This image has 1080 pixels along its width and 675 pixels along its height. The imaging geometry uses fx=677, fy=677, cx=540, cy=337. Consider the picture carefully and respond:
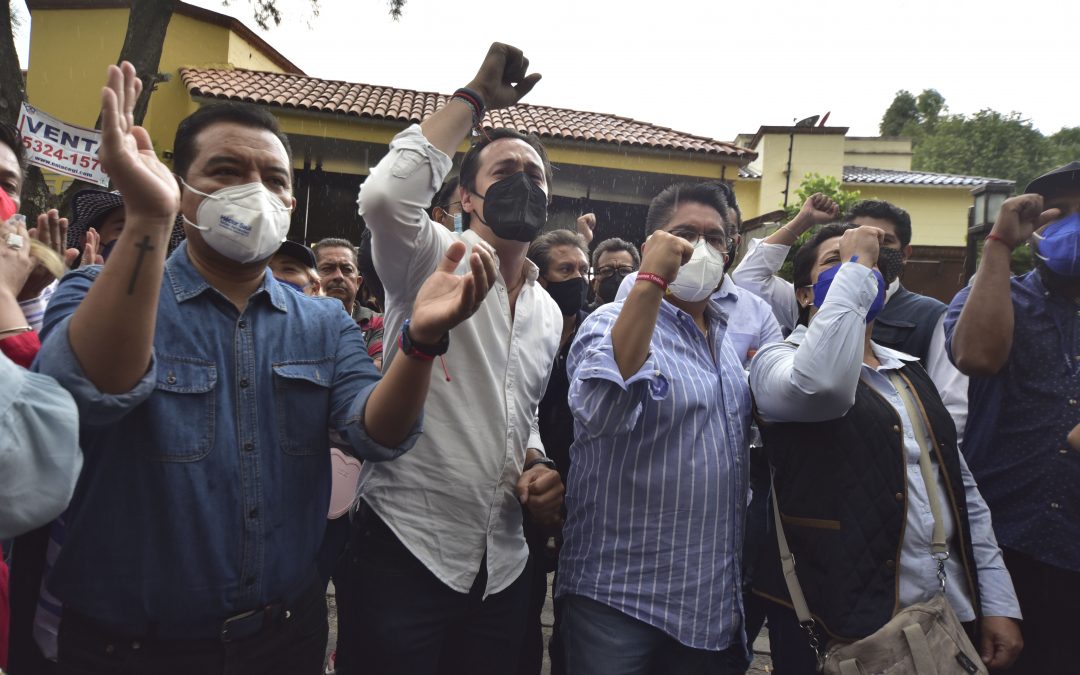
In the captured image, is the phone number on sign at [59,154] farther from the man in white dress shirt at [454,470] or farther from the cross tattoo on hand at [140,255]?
the cross tattoo on hand at [140,255]

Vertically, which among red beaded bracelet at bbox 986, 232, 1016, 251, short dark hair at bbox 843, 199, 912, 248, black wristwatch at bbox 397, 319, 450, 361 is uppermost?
short dark hair at bbox 843, 199, 912, 248

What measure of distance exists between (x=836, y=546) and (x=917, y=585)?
0.25m

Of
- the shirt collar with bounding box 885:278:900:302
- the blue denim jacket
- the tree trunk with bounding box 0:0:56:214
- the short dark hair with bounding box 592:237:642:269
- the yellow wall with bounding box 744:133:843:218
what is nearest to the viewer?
the blue denim jacket

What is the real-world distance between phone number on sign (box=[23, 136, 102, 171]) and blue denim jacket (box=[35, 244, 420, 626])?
505 centimetres

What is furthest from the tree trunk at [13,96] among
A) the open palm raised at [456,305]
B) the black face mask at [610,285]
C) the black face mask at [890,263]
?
the black face mask at [890,263]

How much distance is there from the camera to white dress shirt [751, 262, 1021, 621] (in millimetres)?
1972

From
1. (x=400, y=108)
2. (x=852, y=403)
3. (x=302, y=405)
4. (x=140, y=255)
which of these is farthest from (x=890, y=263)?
(x=400, y=108)

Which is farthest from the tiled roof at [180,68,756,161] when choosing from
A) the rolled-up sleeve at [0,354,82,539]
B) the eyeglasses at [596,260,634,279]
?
the rolled-up sleeve at [0,354,82,539]

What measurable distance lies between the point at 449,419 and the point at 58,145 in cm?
548

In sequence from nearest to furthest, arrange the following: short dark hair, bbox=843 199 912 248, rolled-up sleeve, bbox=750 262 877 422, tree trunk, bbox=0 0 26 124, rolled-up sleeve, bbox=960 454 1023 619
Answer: rolled-up sleeve, bbox=750 262 877 422
rolled-up sleeve, bbox=960 454 1023 619
short dark hair, bbox=843 199 912 248
tree trunk, bbox=0 0 26 124

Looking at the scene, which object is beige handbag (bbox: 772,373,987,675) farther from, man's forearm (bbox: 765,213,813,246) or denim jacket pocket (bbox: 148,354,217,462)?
man's forearm (bbox: 765,213,813,246)

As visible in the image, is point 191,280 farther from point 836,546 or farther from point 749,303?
point 749,303

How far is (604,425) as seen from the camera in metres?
1.93

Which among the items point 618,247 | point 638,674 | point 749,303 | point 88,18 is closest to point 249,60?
point 88,18
